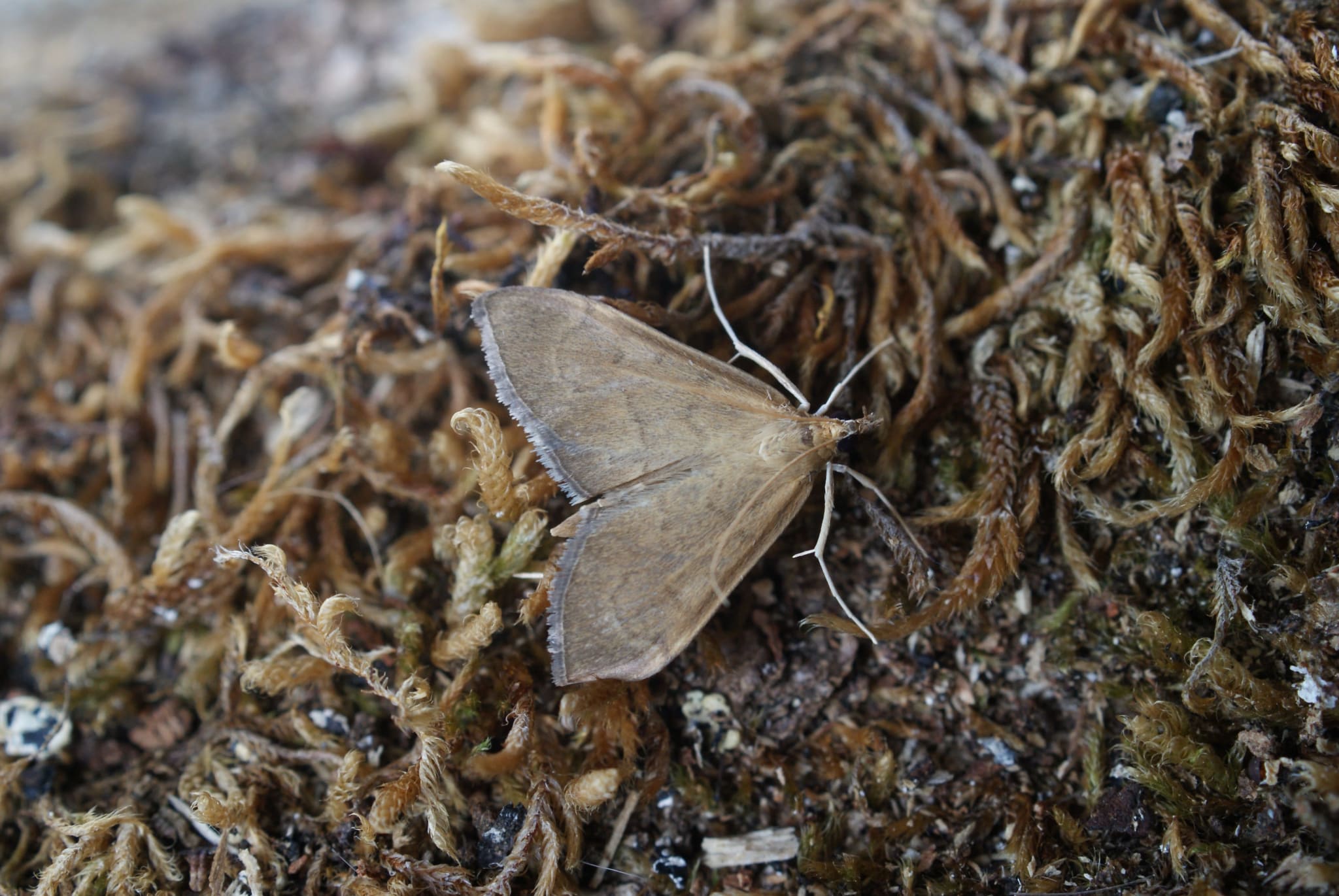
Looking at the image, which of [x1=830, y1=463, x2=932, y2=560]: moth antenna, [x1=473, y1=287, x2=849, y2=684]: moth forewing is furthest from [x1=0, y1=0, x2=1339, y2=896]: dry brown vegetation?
[x1=473, y1=287, x2=849, y2=684]: moth forewing

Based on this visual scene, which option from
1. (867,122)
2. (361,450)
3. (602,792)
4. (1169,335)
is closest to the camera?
(602,792)

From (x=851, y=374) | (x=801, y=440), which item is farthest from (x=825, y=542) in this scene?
(x=851, y=374)

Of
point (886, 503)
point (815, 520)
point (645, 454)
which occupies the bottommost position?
point (815, 520)

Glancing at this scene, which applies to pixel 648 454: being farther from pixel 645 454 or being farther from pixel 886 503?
pixel 886 503

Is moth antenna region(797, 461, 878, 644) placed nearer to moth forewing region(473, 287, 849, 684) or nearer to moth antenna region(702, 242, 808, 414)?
moth forewing region(473, 287, 849, 684)

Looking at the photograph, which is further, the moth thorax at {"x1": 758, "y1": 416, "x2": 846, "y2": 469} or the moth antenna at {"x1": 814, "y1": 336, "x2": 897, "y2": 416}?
the moth antenna at {"x1": 814, "y1": 336, "x2": 897, "y2": 416}

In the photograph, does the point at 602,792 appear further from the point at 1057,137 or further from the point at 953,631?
the point at 1057,137

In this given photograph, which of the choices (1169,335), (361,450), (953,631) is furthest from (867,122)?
(361,450)
